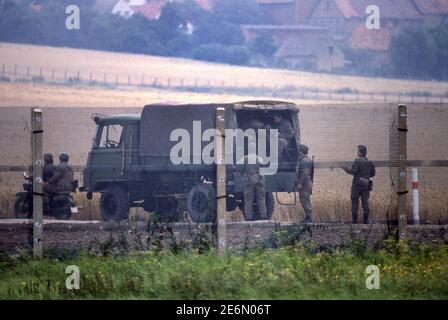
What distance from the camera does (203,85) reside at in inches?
790

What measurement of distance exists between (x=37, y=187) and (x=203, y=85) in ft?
27.5

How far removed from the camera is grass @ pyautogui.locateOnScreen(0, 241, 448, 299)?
33.9 ft

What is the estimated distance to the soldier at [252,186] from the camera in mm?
16531

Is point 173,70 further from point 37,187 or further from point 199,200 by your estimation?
point 37,187

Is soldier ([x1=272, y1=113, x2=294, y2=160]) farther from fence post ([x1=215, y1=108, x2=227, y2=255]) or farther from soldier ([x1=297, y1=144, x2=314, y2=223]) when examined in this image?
fence post ([x1=215, y1=108, x2=227, y2=255])

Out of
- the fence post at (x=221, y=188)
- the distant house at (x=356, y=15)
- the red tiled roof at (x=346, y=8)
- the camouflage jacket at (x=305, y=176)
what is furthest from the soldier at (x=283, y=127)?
the fence post at (x=221, y=188)

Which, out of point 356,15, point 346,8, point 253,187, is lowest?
point 253,187

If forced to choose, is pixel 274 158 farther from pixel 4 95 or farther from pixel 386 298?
pixel 386 298

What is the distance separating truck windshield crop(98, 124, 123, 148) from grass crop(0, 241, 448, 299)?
869 cm

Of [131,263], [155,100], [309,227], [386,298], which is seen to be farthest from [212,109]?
[386,298]

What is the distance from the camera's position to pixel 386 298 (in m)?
10.2

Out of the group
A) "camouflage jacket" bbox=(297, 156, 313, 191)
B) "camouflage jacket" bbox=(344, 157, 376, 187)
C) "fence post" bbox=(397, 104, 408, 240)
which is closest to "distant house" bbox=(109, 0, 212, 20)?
"camouflage jacket" bbox=(297, 156, 313, 191)

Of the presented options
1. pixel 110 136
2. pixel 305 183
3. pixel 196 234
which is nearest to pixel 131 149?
pixel 110 136
